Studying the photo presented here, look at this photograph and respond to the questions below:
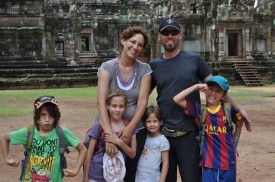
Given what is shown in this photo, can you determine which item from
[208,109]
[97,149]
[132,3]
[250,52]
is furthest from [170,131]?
[132,3]

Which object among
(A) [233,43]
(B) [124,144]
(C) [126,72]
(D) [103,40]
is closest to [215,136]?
(B) [124,144]

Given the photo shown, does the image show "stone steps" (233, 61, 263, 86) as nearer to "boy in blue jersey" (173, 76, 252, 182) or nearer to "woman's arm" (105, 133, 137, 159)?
"boy in blue jersey" (173, 76, 252, 182)

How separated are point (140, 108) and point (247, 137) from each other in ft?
23.3

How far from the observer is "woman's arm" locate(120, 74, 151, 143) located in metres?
4.49

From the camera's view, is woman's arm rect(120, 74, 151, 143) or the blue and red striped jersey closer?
woman's arm rect(120, 74, 151, 143)

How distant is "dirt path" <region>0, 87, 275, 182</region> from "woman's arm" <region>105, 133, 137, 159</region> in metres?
2.87

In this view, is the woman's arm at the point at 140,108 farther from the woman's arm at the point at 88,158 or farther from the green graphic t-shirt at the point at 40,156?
the green graphic t-shirt at the point at 40,156

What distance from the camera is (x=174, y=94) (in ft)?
15.8

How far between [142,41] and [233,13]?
26.1 m

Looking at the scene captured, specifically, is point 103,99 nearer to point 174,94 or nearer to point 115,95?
point 115,95

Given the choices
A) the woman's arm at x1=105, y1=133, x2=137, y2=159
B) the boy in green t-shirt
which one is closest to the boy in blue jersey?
the woman's arm at x1=105, y1=133, x2=137, y2=159

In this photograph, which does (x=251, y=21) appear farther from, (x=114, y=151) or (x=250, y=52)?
(x=114, y=151)

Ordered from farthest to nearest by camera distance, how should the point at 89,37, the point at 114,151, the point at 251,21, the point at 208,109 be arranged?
the point at 89,37, the point at 251,21, the point at 208,109, the point at 114,151

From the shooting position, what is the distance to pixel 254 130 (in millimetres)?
12000
